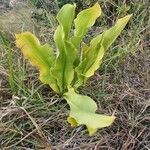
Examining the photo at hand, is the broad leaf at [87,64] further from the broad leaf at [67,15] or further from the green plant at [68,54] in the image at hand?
the broad leaf at [67,15]

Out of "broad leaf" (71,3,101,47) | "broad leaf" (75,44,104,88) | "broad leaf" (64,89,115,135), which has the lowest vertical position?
"broad leaf" (64,89,115,135)

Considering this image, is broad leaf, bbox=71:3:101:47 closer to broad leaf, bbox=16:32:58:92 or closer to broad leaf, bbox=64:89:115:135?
broad leaf, bbox=16:32:58:92

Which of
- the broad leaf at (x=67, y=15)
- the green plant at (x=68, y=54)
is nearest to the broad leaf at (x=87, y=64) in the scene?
the green plant at (x=68, y=54)

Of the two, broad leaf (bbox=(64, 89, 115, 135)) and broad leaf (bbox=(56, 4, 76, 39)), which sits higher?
broad leaf (bbox=(56, 4, 76, 39))

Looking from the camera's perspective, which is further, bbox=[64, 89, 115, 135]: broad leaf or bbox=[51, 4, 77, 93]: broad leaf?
bbox=[51, 4, 77, 93]: broad leaf

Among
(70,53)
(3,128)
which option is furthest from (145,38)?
(3,128)

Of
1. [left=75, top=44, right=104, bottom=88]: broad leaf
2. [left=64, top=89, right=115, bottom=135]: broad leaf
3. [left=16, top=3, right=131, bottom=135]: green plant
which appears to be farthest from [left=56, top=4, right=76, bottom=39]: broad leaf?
[left=64, top=89, right=115, bottom=135]: broad leaf
